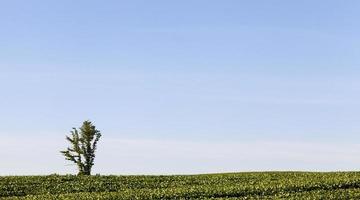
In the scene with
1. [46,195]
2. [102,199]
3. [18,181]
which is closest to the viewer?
[102,199]

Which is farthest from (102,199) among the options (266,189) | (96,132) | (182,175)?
(96,132)

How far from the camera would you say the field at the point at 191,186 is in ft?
→ 169

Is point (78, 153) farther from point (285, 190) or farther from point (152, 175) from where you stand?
point (285, 190)

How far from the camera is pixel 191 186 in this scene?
185 ft

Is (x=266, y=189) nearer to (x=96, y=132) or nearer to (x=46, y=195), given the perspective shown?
(x=46, y=195)

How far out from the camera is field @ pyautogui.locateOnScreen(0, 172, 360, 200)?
2025 inches

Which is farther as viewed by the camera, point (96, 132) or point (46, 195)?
point (96, 132)

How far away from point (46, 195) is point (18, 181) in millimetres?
9099

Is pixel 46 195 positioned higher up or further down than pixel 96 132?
further down

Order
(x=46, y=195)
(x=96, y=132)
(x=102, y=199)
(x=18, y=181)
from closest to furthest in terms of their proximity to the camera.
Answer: (x=102, y=199) < (x=46, y=195) < (x=18, y=181) < (x=96, y=132)

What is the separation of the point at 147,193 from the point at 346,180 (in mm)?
16628

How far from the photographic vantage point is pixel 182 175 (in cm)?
6631

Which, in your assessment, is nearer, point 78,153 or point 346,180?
point 346,180

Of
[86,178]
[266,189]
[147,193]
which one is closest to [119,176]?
[86,178]
